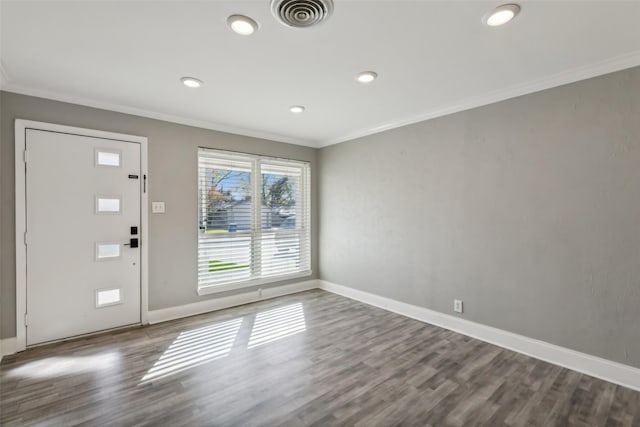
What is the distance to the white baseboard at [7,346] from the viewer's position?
2.78 meters

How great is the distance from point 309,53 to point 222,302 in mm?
3422

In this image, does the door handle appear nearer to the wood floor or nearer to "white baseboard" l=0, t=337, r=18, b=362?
the wood floor

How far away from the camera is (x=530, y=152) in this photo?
9.32 ft

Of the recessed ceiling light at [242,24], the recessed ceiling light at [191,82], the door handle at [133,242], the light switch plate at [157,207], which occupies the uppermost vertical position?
the recessed ceiling light at [191,82]

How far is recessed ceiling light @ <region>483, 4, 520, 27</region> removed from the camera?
1.78 metres

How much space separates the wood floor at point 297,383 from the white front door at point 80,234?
28 centimetres

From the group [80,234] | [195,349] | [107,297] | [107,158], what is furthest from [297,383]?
[107,158]

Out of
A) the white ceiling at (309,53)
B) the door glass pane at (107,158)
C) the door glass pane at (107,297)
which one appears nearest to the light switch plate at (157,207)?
the door glass pane at (107,158)

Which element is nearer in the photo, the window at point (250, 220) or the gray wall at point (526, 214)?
the gray wall at point (526, 214)

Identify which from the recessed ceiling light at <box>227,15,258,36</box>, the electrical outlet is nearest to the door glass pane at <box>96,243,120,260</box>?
the recessed ceiling light at <box>227,15,258,36</box>

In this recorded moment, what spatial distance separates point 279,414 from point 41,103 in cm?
370

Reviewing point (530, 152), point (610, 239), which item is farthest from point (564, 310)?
point (530, 152)

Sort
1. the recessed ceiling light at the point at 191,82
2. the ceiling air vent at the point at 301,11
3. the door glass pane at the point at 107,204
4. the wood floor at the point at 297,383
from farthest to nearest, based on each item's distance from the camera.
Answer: the door glass pane at the point at 107,204 → the recessed ceiling light at the point at 191,82 → the wood floor at the point at 297,383 → the ceiling air vent at the point at 301,11

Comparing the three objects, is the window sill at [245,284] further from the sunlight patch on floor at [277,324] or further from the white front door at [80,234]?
the white front door at [80,234]
